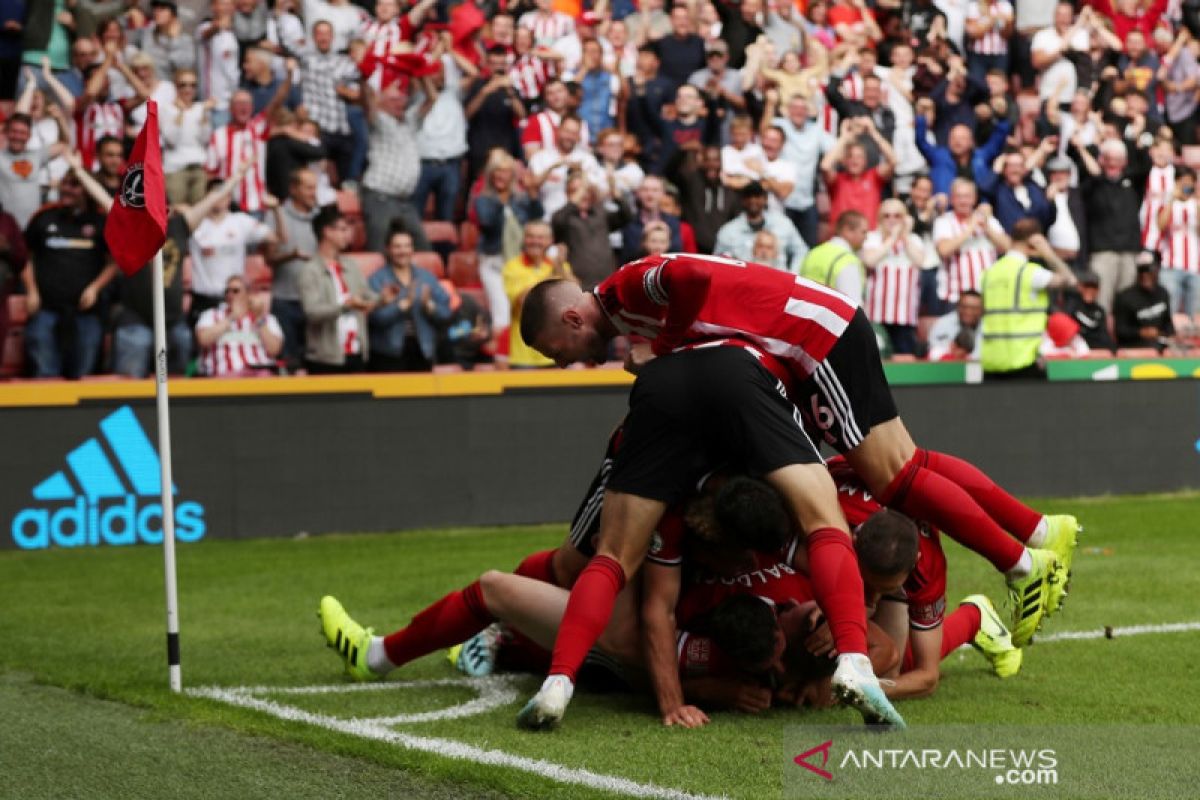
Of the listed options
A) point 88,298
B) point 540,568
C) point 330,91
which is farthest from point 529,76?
point 540,568

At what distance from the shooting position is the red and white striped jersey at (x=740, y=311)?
661 centimetres

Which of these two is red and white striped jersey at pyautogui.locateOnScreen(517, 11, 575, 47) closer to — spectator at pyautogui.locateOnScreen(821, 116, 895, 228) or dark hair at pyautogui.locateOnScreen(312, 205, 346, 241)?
A: spectator at pyautogui.locateOnScreen(821, 116, 895, 228)

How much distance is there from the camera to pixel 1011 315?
1673 cm

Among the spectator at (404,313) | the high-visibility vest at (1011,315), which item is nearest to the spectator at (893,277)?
the high-visibility vest at (1011,315)

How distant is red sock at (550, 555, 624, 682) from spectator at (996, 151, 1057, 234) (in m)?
13.7

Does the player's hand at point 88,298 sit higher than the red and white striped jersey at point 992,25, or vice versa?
the red and white striped jersey at point 992,25

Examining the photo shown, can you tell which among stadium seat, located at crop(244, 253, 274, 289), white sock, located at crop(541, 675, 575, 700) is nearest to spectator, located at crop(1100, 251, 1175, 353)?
stadium seat, located at crop(244, 253, 274, 289)

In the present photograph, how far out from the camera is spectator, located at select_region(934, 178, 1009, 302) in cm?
1811

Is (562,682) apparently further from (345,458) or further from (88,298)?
(88,298)

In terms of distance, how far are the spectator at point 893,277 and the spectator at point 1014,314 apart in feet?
2.64

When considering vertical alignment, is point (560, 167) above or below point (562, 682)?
above

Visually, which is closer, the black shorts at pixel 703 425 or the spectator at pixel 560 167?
the black shorts at pixel 703 425

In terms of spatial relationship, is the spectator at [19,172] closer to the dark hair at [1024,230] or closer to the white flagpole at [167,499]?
the white flagpole at [167,499]

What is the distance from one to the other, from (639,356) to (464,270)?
31.9ft
